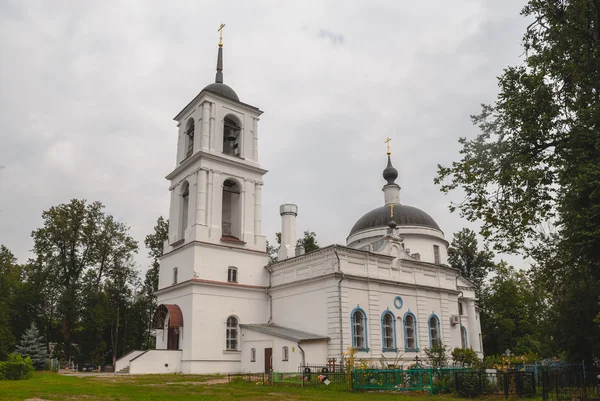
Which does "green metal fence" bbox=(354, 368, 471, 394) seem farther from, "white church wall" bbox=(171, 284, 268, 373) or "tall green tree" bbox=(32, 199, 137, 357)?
"tall green tree" bbox=(32, 199, 137, 357)

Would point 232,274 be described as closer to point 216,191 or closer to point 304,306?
point 304,306

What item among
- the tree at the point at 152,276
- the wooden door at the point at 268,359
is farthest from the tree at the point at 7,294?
the wooden door at the point at 268,359

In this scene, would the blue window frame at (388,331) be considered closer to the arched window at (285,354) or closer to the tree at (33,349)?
the arched window at (285,354)

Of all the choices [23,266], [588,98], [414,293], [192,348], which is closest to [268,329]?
→ [192,348]

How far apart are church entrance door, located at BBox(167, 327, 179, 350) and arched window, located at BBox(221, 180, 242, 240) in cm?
620

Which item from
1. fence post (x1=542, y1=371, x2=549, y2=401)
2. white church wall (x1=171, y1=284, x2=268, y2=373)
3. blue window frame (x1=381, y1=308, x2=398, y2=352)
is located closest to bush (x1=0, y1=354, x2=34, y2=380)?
white church wall (x1=171, y1=284, x2=268, y2=373)

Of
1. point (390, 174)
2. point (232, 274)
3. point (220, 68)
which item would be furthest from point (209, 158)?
point (390, 174)

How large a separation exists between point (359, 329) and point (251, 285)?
6.96m

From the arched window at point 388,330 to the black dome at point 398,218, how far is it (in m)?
10.1

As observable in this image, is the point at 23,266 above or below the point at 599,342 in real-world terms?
above

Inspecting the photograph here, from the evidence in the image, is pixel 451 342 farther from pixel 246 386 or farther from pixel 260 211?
pixel 246 386

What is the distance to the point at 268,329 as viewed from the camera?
2742 centimetres

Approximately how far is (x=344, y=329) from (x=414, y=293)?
6.61 metres

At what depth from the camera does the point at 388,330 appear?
28.3 meters
